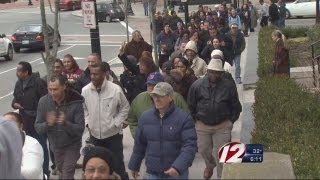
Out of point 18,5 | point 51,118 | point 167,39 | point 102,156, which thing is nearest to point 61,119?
point 51,118

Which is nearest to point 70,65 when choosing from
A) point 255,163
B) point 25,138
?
point 25,138

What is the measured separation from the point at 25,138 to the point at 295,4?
36870 millimetres

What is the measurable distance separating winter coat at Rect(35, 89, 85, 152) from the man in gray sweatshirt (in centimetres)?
336

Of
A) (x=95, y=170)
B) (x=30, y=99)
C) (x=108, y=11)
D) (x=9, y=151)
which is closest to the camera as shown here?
(x=9, y=151)

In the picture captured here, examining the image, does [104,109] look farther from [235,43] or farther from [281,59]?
[235,43]

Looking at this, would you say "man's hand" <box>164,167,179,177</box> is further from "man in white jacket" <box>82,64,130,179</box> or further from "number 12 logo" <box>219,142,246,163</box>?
"man in white jacket" <box>82,64,130,179</box>

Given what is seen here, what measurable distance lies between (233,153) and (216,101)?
2.65 m

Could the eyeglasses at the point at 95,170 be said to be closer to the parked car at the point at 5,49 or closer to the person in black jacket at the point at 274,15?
the parked car at the point at 5,49

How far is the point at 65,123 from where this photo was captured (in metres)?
7.40

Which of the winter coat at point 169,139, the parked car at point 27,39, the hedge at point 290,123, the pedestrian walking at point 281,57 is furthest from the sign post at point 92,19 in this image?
the parked car at point 27,39

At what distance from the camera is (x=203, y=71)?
11.5m

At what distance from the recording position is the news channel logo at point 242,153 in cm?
544

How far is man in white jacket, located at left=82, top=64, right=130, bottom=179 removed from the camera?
8.01 m

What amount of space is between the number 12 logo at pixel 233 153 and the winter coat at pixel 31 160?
154 cm
